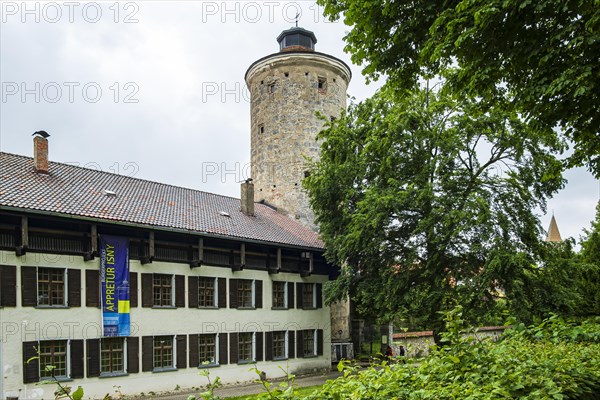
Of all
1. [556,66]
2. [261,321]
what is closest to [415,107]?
[261,321]

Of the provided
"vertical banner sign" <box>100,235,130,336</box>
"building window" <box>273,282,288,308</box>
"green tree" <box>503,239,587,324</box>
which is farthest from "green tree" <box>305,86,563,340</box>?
"vertical banner sign" <box>100,235,130,336</box>

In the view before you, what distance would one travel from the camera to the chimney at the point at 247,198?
101 ft

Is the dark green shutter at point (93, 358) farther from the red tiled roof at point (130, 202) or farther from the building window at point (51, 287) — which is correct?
the red tiled roof at point (130, 202)

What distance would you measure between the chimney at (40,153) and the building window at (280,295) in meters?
A: 11.5

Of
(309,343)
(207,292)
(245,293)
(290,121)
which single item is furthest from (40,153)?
(290,121)

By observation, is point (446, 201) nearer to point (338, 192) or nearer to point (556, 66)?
point (338, 192)

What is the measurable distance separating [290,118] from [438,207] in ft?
52.7

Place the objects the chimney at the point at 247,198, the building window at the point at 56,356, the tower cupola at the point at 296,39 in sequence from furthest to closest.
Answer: the tower cupola at the point at 296,39, the chimney at the point at 247,198, the building window at the point at 56,356

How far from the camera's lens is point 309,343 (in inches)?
1126

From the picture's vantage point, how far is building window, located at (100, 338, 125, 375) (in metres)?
19.8

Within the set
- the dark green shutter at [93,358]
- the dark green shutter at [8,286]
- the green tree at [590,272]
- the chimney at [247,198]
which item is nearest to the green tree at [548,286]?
the green tree at [590,272]

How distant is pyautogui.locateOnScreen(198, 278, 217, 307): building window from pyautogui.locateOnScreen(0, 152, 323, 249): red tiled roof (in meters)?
2.14

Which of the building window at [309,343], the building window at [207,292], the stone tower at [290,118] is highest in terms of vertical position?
the stone tower at [290,118]

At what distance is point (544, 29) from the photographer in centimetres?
858
